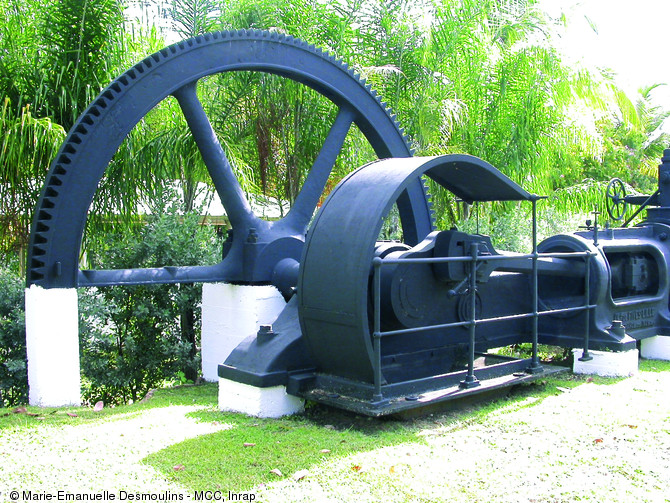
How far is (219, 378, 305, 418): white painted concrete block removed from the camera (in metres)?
4.88

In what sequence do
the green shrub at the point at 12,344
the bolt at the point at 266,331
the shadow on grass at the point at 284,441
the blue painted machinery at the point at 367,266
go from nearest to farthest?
the shadow on grass at the point at 284,441
the blue painted machinery at the point at 367,266
the bolt at the point at 266,331
the green shrub at the point at 12,344

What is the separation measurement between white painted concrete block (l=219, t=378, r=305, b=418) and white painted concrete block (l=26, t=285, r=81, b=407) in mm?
1222

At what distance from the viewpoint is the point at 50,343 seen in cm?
530

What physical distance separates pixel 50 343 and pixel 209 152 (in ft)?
6.86

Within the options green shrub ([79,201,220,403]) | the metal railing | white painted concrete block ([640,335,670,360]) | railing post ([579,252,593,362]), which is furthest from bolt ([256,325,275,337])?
white painted concrete block ([640,335,670,360])

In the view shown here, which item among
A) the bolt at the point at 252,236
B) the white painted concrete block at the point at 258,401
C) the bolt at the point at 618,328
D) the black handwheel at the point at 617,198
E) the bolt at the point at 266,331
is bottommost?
the white painted concrete block at the point at 258,401

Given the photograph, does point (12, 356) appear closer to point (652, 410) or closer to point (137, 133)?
point (137, 133)

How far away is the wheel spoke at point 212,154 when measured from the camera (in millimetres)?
6277

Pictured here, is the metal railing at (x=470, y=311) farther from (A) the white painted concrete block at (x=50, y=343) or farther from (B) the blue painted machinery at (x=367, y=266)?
(A) the white painted concrete block at (x=50, y=343)

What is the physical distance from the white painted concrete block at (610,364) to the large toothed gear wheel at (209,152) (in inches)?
85.4

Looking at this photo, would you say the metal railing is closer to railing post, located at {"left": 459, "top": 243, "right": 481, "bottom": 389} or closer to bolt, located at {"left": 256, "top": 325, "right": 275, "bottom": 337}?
railing post, located at {"left": 459, "top": 243, "right": 481, "bottom": 389}

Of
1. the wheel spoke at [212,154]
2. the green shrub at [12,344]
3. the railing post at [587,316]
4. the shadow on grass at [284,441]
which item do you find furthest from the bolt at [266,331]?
the railing post at [587,316]

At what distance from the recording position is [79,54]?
7035 millimetres

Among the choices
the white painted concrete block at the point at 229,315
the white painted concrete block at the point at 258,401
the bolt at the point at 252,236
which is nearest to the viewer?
the white painted concrete block at the point at 258,401
